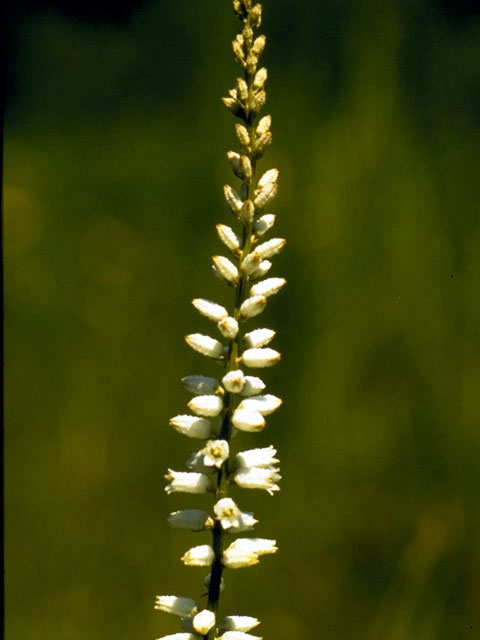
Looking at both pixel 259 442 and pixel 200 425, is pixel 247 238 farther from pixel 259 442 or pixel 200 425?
pixel 259 442

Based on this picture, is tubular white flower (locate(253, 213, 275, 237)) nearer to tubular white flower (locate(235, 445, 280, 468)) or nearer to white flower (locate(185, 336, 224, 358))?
white flower (locate(185, 336, 224, 358))

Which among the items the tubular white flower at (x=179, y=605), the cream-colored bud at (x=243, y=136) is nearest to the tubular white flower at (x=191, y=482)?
the tubular white flower at (x=179, y=605)

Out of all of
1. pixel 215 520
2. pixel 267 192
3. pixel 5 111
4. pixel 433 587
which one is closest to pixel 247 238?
pixel 267 192

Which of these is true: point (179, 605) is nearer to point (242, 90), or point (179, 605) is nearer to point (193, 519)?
point (193, 519)

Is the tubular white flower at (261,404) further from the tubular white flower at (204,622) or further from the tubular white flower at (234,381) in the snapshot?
the tubular white flower at (204,622)

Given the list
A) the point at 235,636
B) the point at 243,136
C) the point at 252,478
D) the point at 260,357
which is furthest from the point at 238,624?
the point at 243,136

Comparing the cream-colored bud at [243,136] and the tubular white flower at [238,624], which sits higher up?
the cream-colored bud at [243,136]

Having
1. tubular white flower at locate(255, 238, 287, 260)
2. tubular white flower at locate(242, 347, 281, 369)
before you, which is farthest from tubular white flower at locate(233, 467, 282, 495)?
tubular white flower at locate(255, 238, 287, 260)
